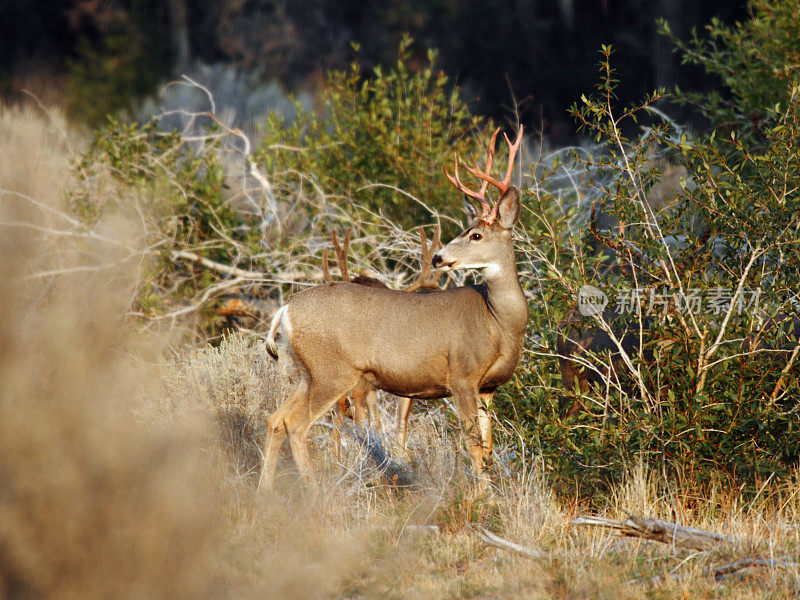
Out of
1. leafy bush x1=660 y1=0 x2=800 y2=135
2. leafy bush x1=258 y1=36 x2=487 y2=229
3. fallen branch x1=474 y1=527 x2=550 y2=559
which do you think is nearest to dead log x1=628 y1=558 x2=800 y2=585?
fallen branch x1=474 y1=527 x2=550 y2=559

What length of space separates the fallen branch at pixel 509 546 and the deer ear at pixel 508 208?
2.11 m

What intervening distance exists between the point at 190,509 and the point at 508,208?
11.6 feet

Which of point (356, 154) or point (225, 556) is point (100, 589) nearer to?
point (225, 556)

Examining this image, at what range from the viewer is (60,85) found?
91.5 ft

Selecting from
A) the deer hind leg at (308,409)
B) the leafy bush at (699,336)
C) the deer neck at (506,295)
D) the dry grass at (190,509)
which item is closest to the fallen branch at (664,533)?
the dry grass at (190,509)

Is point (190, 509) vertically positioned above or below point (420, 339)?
above

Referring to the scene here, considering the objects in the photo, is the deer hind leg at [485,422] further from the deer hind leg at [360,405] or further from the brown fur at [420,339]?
the deer hind leg at [360,405]

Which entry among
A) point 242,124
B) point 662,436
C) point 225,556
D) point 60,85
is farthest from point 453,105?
point 60,85

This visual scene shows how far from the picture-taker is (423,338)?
6.21m

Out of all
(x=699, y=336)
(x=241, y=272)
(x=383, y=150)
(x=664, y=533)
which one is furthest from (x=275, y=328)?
(x=383, y=150)

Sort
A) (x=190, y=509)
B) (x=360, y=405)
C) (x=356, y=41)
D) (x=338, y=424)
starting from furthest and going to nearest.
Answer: (x=356, y=41) < (x=360, y=405) < (x=338, y=424) < (x=190, y=509)

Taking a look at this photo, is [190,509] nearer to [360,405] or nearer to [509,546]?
[509,546]

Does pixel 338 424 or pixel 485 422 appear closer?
pixel 485 422

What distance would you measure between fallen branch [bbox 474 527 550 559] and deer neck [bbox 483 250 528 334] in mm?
1528
